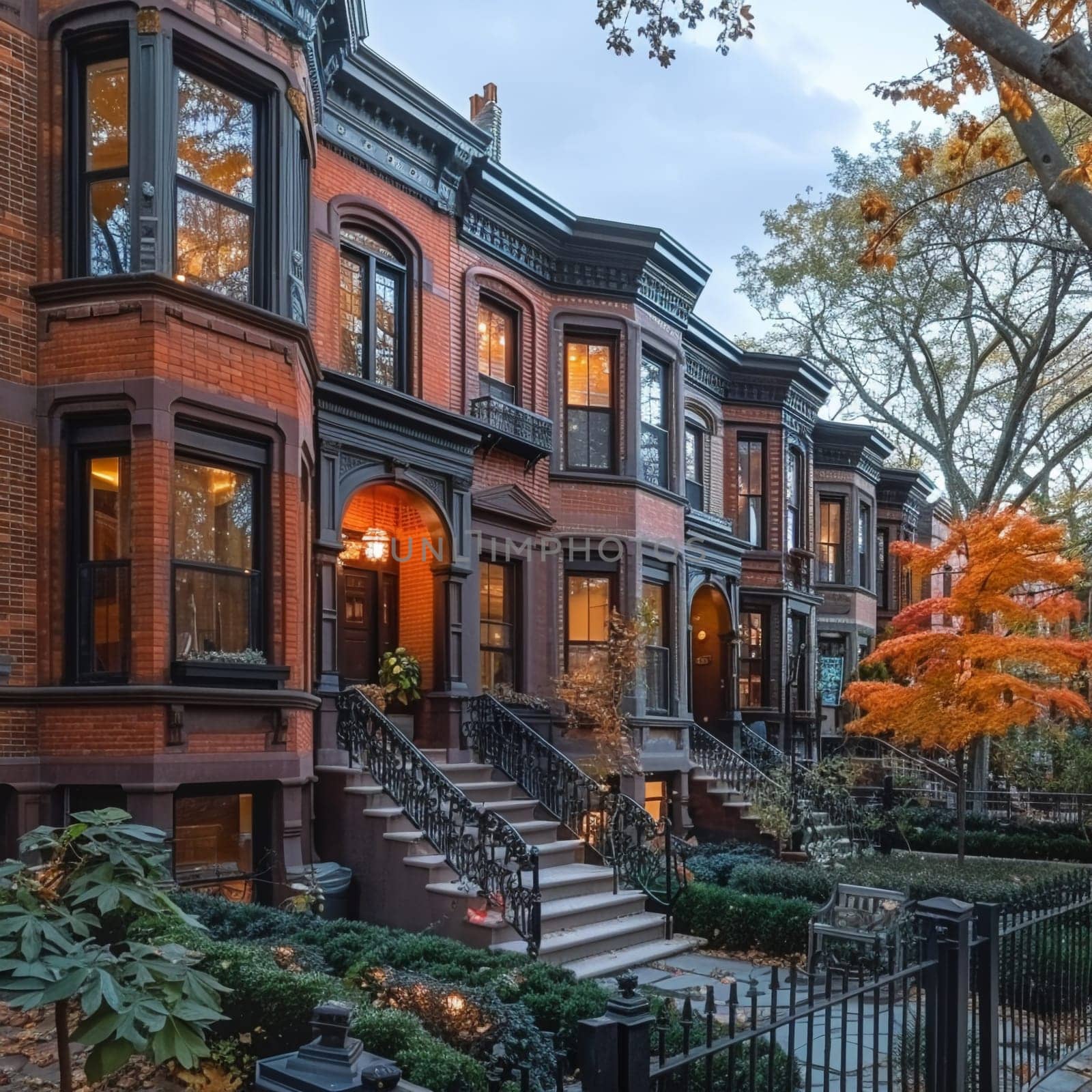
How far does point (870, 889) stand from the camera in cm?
1115

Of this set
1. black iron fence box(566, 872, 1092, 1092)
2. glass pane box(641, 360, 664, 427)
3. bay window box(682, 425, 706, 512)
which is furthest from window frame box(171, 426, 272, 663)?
bay window box(682, 425, 706, 512)

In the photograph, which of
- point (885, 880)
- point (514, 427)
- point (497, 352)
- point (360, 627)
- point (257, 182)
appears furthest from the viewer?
point (497, 352)

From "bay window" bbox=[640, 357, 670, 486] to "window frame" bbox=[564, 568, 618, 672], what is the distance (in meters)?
2.11

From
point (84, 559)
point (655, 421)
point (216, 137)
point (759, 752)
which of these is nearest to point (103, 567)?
point (84, 559)

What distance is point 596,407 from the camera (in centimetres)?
1903

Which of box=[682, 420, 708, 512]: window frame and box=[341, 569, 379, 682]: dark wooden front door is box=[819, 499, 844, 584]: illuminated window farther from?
box=[341, 569, 379, 682]: dark wooden front door

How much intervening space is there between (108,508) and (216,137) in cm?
396

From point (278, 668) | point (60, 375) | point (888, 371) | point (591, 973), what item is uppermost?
point (888, 371)

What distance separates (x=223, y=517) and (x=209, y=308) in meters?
2.04

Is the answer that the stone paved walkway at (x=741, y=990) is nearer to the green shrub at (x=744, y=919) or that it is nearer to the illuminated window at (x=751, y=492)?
the green shrub at (x=744, y=919)

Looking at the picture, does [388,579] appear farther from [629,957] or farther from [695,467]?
[695,467]

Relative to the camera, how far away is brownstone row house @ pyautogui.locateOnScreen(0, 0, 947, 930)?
35.0 feet

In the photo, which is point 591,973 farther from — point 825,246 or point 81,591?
point 825,246

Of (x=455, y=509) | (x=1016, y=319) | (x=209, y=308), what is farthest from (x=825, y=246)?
(x=209, y=308)
